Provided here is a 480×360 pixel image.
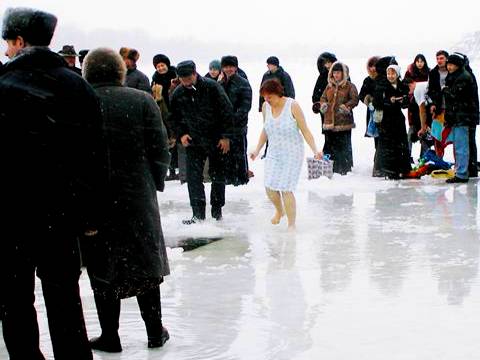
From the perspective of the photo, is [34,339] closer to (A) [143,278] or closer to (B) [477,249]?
(A) [143,278]

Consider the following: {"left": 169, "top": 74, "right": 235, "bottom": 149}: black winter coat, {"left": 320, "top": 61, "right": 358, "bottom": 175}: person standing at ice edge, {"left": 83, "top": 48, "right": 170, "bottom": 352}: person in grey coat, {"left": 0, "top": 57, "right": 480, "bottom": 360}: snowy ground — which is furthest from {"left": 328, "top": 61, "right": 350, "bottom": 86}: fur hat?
{"left": 83, "top": 48, "right": 170, "bottom": 352}: person in grey coat

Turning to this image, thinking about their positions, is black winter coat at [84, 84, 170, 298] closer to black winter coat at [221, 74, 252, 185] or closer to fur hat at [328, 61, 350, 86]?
black winter coat at [221, 74, 252, 185]

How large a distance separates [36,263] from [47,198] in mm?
299

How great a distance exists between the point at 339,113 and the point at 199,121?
19.1 feet

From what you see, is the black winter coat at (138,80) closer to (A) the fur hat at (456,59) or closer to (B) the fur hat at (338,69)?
(B) the fur hat at (338,69)

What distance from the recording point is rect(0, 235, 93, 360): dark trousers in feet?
15.6

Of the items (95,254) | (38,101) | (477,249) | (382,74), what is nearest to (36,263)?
(38,101)

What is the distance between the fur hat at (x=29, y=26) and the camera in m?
4.82

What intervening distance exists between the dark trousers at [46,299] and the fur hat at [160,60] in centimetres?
1103

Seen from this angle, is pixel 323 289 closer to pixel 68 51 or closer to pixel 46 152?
pixel 46 152

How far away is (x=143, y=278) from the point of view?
19.4 ft

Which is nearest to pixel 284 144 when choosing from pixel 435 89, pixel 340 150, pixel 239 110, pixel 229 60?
pixel 239 110

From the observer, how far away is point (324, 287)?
7.71 metres

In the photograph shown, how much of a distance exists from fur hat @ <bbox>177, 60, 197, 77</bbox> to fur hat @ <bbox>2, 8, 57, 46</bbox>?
20.2 ft
